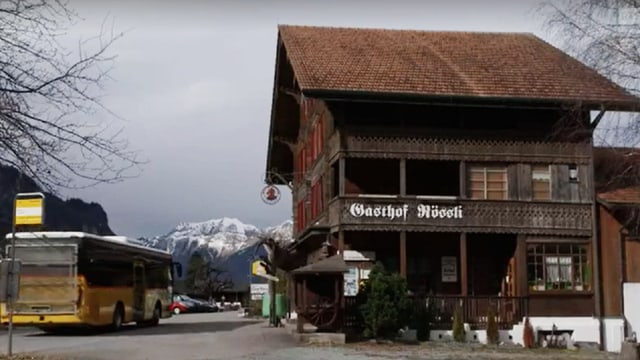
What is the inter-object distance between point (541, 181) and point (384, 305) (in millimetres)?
8969

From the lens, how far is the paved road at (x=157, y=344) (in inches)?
886

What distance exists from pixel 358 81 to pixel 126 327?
46.5 feet

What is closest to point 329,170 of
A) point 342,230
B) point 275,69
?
point 342,230

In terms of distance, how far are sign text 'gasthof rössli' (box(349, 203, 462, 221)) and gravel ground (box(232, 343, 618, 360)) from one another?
16.1 feet

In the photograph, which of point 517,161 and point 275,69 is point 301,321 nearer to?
point 517,161

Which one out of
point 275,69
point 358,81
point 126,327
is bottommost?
point 126,327

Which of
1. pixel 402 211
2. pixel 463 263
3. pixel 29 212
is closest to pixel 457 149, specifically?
pixel 402 211

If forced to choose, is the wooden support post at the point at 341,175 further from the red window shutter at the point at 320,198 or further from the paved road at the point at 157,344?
the paved road at the point at 157,344

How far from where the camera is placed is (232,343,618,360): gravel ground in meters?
22.7

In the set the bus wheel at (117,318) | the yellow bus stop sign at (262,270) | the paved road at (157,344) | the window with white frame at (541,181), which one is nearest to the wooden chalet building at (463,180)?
the window with white frame at (541,181)

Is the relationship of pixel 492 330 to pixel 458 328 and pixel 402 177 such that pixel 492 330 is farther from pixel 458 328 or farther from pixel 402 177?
pixel 402 177

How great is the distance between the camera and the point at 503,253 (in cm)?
3331

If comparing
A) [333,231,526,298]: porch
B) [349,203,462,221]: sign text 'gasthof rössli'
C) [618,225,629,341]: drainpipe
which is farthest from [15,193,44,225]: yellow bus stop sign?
[618,225,629,341]: drainpipe

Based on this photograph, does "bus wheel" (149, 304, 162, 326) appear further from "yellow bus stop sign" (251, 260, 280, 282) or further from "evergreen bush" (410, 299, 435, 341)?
"evergreen bush" (410, 299, 435, 341)
